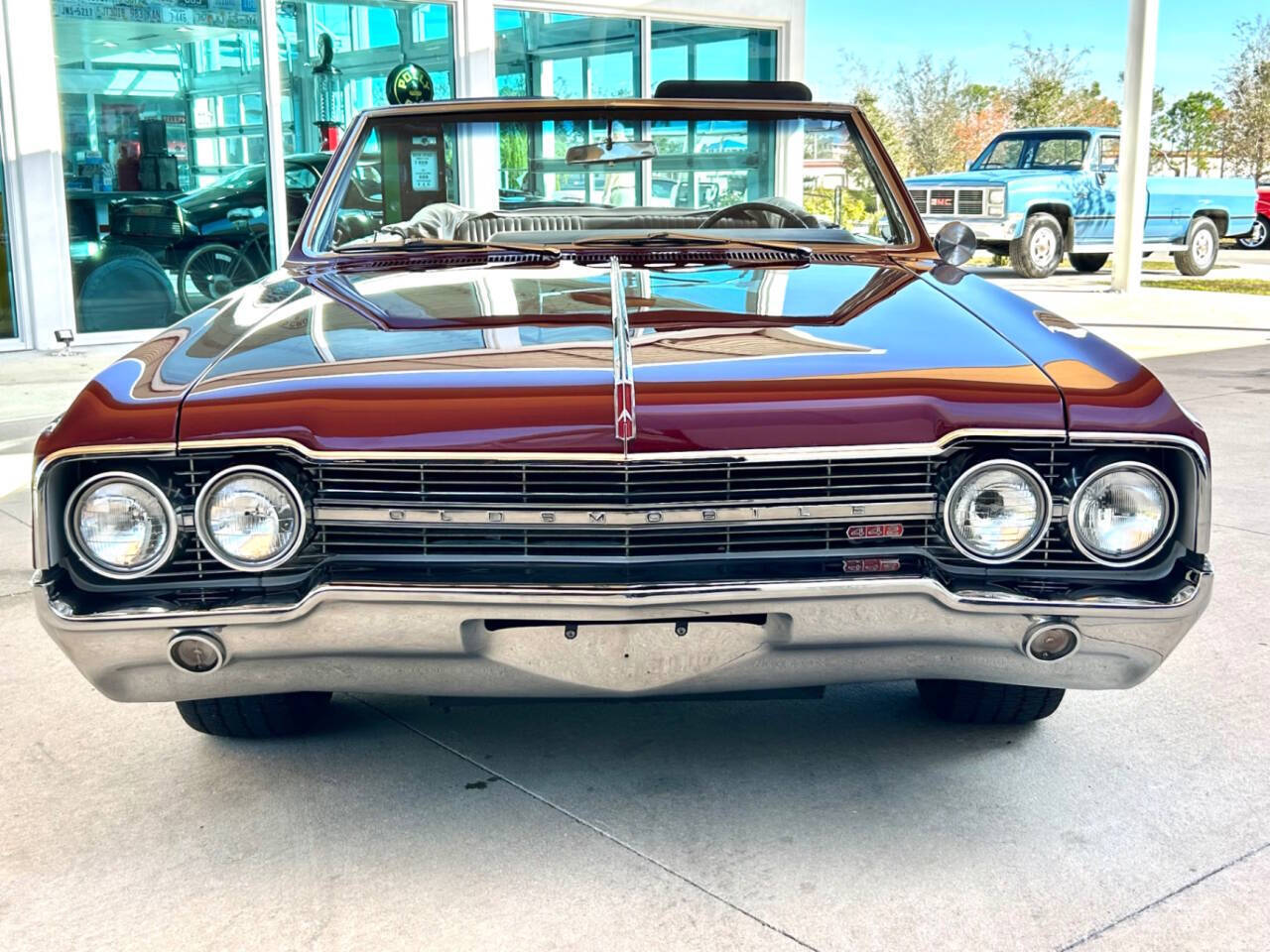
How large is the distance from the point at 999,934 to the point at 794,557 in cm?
70

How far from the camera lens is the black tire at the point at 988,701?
287 cm

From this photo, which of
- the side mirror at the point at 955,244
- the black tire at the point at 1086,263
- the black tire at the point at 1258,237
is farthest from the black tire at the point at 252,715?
the black tire at the point at 1258,237

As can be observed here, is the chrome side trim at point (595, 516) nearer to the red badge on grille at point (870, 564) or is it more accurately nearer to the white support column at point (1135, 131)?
the red badge on grille at point (870, 564)

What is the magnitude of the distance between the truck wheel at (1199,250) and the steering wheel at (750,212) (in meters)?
15.8

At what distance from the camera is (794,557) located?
7.50 ft

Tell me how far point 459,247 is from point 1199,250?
16.8 meters

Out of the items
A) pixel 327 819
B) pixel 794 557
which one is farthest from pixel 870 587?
pixel 327 819

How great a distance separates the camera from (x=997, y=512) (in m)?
2.30

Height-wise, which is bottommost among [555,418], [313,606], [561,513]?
[313,606]

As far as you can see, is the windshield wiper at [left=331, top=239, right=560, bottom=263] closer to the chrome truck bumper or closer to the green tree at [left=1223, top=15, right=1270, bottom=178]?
the chrome truck bumper

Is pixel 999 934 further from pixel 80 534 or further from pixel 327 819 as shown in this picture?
pixel 80 534

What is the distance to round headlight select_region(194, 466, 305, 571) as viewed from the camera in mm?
2250

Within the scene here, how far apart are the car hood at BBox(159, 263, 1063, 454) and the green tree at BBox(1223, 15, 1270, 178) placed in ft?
115

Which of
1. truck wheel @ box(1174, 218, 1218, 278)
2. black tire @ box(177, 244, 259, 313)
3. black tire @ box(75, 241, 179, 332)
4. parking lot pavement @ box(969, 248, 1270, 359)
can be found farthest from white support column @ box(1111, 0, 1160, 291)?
black tire @ box(75, 241, 179, 332)
